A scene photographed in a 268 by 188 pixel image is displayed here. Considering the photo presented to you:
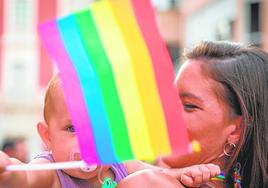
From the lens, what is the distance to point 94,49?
1.52 m

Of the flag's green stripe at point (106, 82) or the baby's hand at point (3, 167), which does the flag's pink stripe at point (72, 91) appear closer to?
the flag's green stripe at point (106, 82)

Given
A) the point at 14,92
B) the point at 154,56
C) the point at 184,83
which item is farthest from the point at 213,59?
the point at 14,92

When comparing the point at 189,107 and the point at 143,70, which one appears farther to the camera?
the point at 189,107

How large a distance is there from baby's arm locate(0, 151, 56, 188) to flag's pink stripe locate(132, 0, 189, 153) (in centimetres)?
34

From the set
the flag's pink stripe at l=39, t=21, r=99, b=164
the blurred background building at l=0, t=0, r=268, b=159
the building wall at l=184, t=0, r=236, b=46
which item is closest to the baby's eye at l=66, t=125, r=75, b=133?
the flag's pink stripe at l=39, t=21, r=99, b=164

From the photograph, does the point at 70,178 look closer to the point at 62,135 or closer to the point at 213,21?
the point at 62,135

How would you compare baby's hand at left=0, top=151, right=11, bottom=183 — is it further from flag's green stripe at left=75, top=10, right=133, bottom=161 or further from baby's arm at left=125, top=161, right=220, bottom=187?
baby's arm at left=125, top=161, right=220, bottom=187

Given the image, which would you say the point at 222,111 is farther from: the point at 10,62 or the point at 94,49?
the point at 10,62

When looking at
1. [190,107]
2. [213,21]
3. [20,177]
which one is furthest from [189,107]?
[213,21]

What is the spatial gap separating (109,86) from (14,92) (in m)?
20.5

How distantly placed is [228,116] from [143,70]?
501 mm

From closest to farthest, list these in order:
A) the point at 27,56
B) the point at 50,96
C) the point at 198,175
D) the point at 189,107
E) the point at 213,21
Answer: the point at 198,175 < the point at 50,96 < the point at 189,107 < the point at 213,21 < the point at 27,56

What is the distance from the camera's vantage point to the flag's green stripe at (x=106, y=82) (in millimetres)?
1490

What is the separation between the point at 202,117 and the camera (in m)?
1.89
